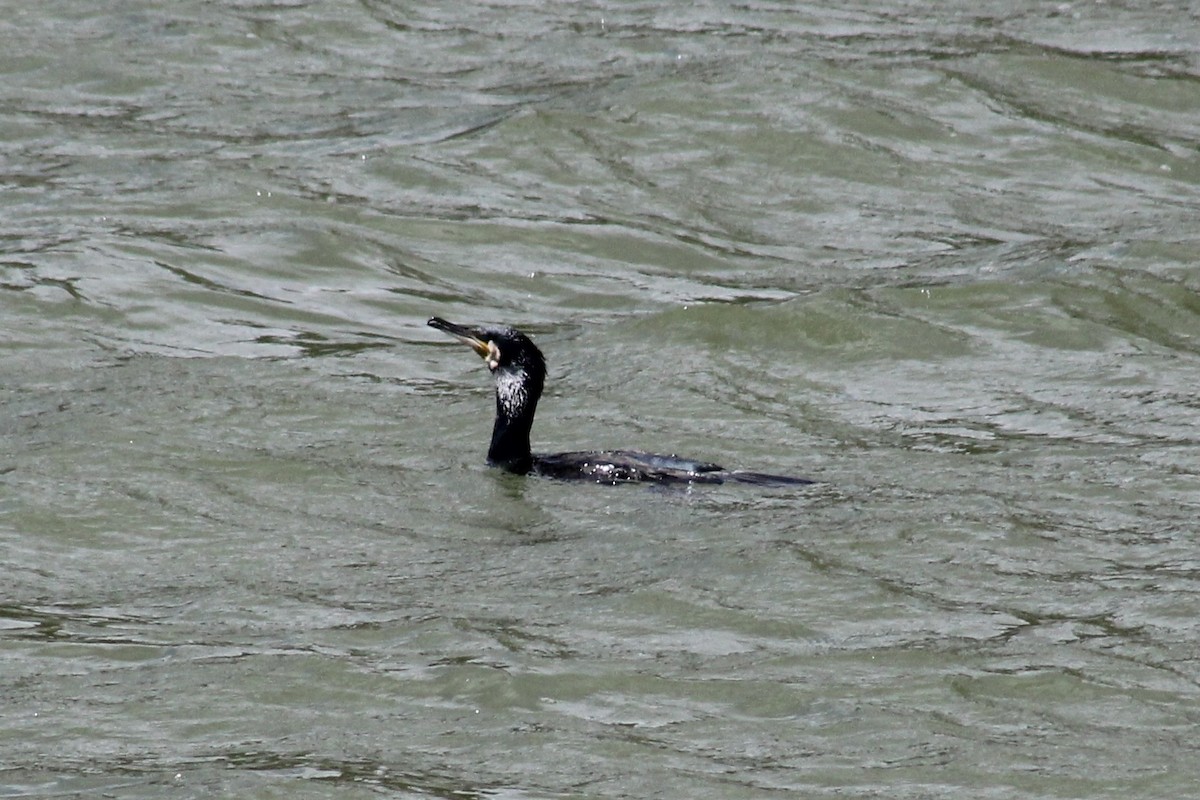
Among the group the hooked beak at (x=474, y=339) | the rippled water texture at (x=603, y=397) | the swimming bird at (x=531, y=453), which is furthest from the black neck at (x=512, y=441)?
the hooked beak at (x=474, y=339)

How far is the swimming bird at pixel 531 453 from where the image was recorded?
9.57 metres

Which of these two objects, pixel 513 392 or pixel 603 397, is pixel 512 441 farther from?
pixel 603 397

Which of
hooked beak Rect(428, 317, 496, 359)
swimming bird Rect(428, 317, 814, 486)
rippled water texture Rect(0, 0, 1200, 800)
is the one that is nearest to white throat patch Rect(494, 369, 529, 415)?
swimming bird Rect(428, 317, 814, 486)

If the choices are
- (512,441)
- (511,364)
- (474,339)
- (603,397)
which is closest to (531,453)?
(512,441)

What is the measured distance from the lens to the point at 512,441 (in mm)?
10102

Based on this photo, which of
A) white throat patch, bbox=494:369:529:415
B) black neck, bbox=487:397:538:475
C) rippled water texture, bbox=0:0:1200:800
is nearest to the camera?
rippled water texture, bbox=0:0:1200:800

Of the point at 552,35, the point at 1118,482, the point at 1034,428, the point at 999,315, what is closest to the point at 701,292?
the point at 999,315

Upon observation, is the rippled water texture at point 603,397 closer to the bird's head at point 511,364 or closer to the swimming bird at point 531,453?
the swimming bird at point 531,453

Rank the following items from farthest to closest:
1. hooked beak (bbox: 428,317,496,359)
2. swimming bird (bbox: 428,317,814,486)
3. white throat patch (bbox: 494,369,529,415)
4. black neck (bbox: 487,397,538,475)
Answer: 1. hooked beak (bbox: 428,317,496,359)
2. white throat patch (bbox: 494,369,529,415)
3. black neck (bbox: 487,397,538,475)
4. swimming bird (bbox: 428,317,814,486)

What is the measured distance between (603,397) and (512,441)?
1.36 m

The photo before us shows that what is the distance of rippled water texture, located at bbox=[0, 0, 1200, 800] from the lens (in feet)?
22.8

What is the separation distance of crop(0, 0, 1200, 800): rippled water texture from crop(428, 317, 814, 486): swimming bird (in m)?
0.13

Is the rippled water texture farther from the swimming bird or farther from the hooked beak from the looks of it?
the hooked beak

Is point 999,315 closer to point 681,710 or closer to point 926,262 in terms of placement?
point 926,262
